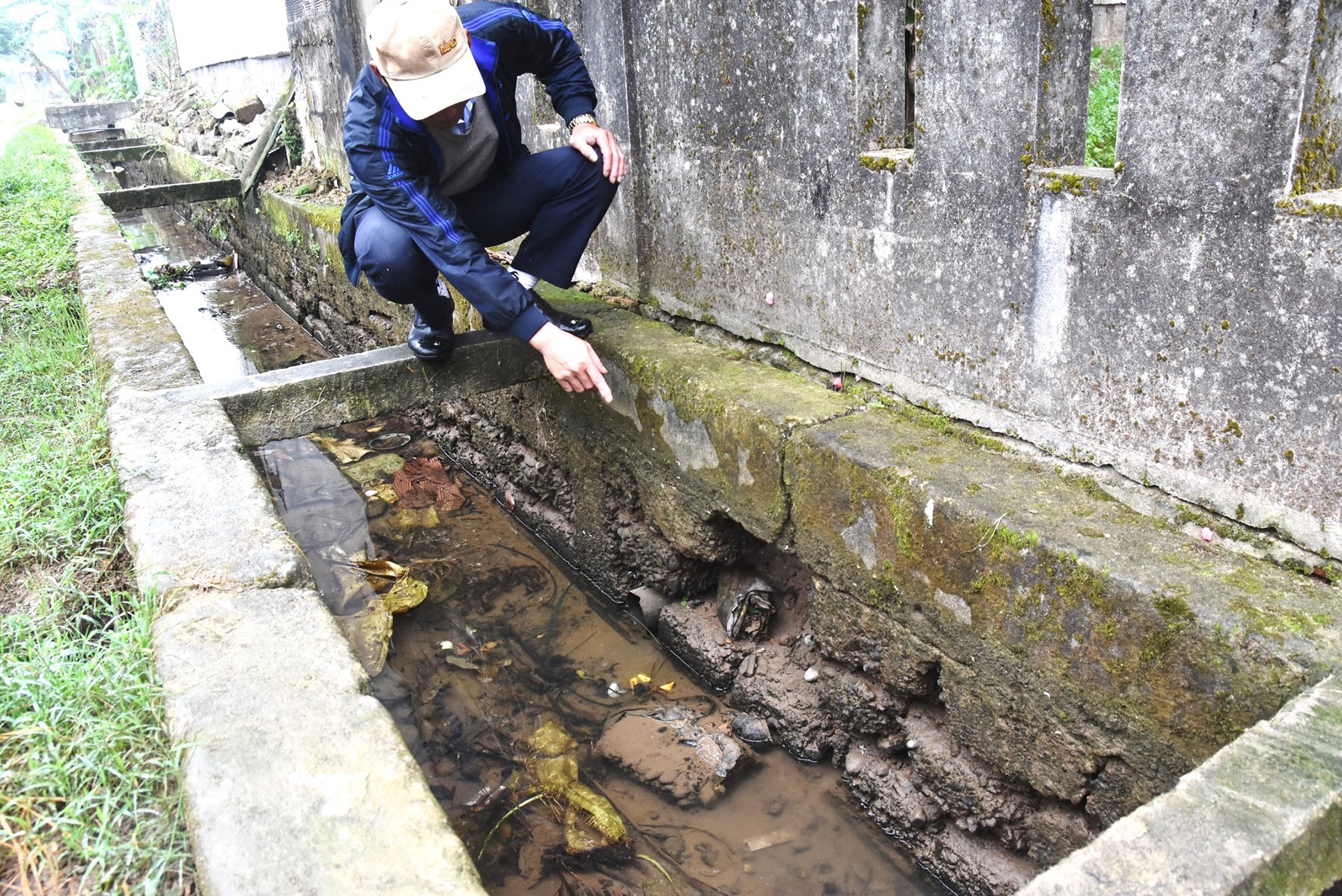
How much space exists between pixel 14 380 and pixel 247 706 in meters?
3.14

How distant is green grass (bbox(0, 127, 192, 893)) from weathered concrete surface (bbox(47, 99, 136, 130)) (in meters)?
20.8

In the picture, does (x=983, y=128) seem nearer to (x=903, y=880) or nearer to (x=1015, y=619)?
(x=1015, y=619)

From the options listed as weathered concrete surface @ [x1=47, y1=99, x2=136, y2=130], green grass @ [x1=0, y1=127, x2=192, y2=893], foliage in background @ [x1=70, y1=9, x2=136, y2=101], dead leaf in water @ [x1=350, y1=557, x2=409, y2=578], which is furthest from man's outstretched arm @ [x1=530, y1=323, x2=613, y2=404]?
foliage in background @ [x1=70, y1=9, x2=136, y2=101]

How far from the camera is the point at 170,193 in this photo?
8250 mm

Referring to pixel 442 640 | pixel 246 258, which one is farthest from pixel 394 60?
pixel 246 258

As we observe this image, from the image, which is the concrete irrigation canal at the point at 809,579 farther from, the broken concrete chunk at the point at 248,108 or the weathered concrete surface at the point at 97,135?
the weathered concrete surface at the point at 97,135

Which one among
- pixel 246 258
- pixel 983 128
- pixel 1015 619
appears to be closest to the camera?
pixel 1015 619

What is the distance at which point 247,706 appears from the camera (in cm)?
168

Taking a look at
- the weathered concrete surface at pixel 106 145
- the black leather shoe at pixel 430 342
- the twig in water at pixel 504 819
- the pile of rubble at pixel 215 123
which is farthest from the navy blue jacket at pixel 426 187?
the weathered concrete surface at pixel 106 145

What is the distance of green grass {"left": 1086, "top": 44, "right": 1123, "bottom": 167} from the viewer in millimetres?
3434

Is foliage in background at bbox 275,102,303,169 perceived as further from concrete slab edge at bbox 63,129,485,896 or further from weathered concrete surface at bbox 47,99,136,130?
weathered concrete surface at bbox 47,99,136,130

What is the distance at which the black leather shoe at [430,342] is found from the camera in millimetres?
3271

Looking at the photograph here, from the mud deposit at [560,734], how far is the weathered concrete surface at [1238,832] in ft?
4.10

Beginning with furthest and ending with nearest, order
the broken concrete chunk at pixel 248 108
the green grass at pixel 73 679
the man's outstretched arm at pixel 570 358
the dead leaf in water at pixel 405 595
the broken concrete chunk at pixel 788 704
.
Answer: the broken concrete chunk at pixel 248 108 → the dead leaf in water at pixel 405 595 → the broken concrete chunk at pixel 788 704 → the man's outstretched arm at pixel 570 358 → the green grass at pixel 73 679
